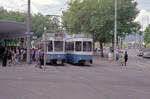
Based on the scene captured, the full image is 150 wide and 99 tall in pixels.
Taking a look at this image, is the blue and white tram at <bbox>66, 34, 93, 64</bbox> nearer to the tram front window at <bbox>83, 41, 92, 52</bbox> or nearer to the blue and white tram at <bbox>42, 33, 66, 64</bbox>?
the tram front window at <bbox>83, 41, 92, 52</bbox>

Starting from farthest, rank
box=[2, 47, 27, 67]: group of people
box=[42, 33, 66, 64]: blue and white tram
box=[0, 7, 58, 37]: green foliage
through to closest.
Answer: box=[0, 7, 58, 37]: green foliage → box=[42, 33, 66, 64]: blue and white tram → box=[2, 47, 27, 67]: group of people

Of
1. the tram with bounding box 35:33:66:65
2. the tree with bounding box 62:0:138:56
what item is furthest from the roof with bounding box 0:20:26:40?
the tree with bounding box 62:0:138:56

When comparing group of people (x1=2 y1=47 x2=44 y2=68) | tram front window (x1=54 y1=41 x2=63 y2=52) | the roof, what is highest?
the roof

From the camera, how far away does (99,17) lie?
4434 centimetres

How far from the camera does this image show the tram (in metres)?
27.5

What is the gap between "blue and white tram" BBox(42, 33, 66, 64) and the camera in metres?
27.5

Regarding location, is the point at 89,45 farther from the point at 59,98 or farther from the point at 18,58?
the point at 59,98

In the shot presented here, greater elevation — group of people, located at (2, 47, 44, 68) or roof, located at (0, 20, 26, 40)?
roof, located at (0, 20, 26, 40)

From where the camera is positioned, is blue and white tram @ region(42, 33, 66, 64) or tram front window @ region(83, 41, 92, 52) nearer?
blue and white tram @ region(42, 33, 66, 64)

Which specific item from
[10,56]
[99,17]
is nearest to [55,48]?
[10,56]

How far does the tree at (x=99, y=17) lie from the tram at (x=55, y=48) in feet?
53.1

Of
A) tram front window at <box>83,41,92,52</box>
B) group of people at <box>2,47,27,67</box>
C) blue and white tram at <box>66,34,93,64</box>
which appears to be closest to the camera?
group of people at <box>2,47,27,67</box>

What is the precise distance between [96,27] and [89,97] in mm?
33983

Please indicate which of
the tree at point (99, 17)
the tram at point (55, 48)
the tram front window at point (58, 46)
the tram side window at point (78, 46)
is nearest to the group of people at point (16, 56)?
the tram at point (55, 48)
